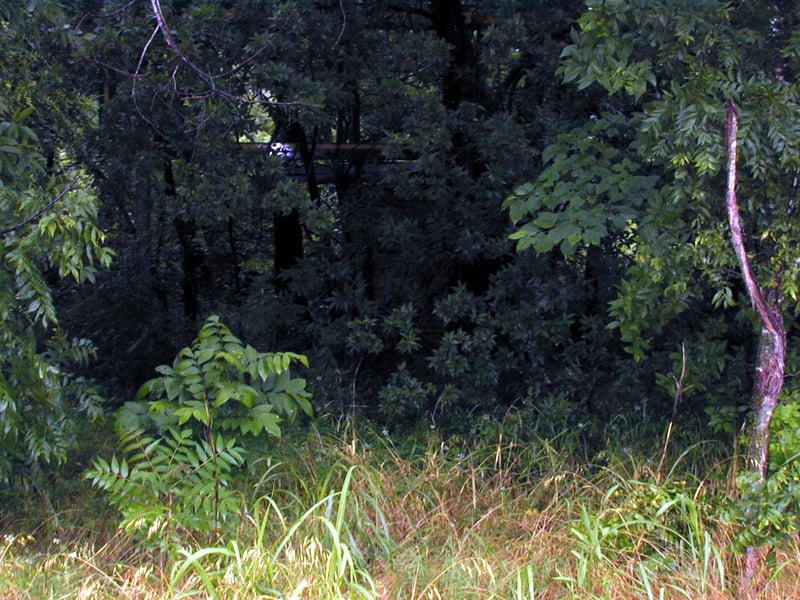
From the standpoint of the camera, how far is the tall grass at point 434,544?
375cm

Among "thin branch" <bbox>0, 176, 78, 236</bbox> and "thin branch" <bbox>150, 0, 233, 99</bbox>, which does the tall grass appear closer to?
"thin branch" <bbox>0, 176, 78, 236</bbox>

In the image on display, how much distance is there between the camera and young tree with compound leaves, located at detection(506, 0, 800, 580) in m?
4.01

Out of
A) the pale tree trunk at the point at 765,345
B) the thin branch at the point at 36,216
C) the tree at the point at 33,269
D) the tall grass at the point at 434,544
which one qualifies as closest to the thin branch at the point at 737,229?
the pale tree trunk at the point at 765,345

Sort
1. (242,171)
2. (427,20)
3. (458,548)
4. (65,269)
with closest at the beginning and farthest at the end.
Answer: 1. (65,269)
2. (458,548)
3. (242,171)
4. (427,20)

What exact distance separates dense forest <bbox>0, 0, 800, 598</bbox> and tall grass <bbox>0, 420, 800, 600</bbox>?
0.08 ft

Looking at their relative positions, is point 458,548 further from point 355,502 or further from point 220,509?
point 220,509

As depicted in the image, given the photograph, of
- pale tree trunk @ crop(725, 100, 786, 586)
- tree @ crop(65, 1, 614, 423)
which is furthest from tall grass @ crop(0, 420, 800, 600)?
tree @ crop(65, 1, 614, 423)

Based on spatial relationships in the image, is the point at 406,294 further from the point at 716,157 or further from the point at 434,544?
the point at 716,157

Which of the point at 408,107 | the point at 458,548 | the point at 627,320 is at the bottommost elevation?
the point at 458,548

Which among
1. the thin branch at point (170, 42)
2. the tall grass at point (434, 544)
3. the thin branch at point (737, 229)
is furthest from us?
the thin branch at point (170, 42)

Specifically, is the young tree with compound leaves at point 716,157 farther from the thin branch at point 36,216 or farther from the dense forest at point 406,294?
the thin branch at point 36,216

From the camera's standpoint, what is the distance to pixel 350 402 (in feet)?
22.5

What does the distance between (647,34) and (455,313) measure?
8.78 feet

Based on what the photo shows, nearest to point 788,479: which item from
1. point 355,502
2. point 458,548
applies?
point 458,548
